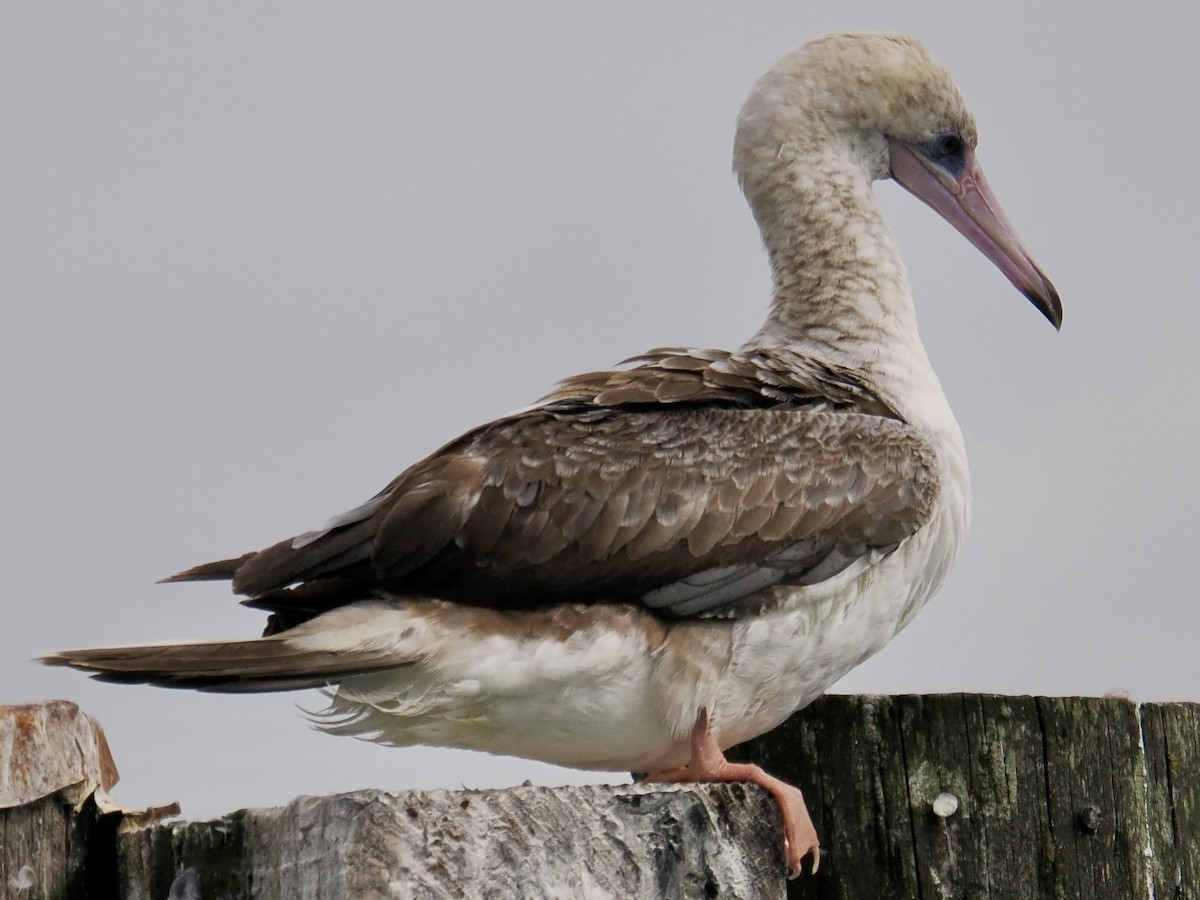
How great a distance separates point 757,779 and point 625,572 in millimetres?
881

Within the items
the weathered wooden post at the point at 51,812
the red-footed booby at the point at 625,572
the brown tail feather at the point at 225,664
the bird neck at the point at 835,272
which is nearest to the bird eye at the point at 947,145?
the bird neck at the point at 835,272

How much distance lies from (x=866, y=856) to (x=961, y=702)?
48 cm

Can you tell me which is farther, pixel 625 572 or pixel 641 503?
pixel 641 503

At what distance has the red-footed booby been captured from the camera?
16.3ft

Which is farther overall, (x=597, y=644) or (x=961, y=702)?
(x=597, y=644)

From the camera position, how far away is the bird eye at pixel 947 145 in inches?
280

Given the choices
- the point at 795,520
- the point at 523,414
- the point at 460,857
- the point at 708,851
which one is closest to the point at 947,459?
the point at 795,520

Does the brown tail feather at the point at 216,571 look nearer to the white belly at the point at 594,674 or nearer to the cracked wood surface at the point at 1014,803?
the white belly at the point at 594,674

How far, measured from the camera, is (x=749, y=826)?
11.7 ft

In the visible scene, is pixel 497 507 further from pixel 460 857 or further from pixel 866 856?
pixel 460 857

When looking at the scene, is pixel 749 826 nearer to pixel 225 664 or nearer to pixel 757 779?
pixel 757 779

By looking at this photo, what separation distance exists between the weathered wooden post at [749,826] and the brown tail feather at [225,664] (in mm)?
438

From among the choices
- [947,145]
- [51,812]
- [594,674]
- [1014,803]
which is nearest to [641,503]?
[594,674]

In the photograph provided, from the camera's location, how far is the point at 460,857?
3.12m
